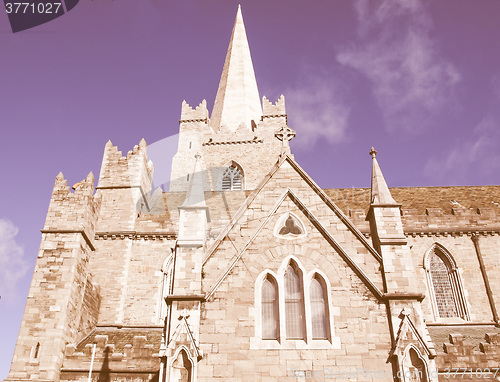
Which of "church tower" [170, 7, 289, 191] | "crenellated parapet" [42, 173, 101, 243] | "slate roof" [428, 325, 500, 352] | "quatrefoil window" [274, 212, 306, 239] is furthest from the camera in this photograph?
"church tower" [170, 7, 289, 191]

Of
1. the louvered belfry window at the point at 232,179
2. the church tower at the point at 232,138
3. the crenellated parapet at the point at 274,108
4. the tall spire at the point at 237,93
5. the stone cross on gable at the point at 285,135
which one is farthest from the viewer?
the tall spire at the point at 237,93

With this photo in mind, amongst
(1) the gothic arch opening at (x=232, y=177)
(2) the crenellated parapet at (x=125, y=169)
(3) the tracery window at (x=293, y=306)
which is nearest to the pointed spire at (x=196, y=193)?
(3) the tracery window at (x=293, y=306)

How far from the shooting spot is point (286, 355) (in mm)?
10391

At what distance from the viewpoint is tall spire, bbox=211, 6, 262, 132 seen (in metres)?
35.7

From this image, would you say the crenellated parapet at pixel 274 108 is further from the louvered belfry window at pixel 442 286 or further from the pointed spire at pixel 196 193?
the pointed spire at pixel 196 193

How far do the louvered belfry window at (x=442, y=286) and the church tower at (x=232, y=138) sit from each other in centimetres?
1222

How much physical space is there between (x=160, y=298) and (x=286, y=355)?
853 cm

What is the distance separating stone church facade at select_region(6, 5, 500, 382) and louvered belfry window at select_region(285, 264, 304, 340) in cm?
3

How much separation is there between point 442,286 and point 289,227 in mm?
9431

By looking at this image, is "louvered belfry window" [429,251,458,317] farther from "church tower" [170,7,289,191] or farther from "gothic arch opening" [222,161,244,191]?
"gothic arch opening" [222,161,244,191]

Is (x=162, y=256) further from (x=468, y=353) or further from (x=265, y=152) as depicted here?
(x=265, y=152)

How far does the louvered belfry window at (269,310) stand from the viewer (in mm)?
10805

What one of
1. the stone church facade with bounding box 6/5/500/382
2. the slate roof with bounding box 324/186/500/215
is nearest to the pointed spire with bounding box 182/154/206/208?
the stone church facade with bounding box 6/5/500/382

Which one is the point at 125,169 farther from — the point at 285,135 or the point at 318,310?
the point at 318,310
